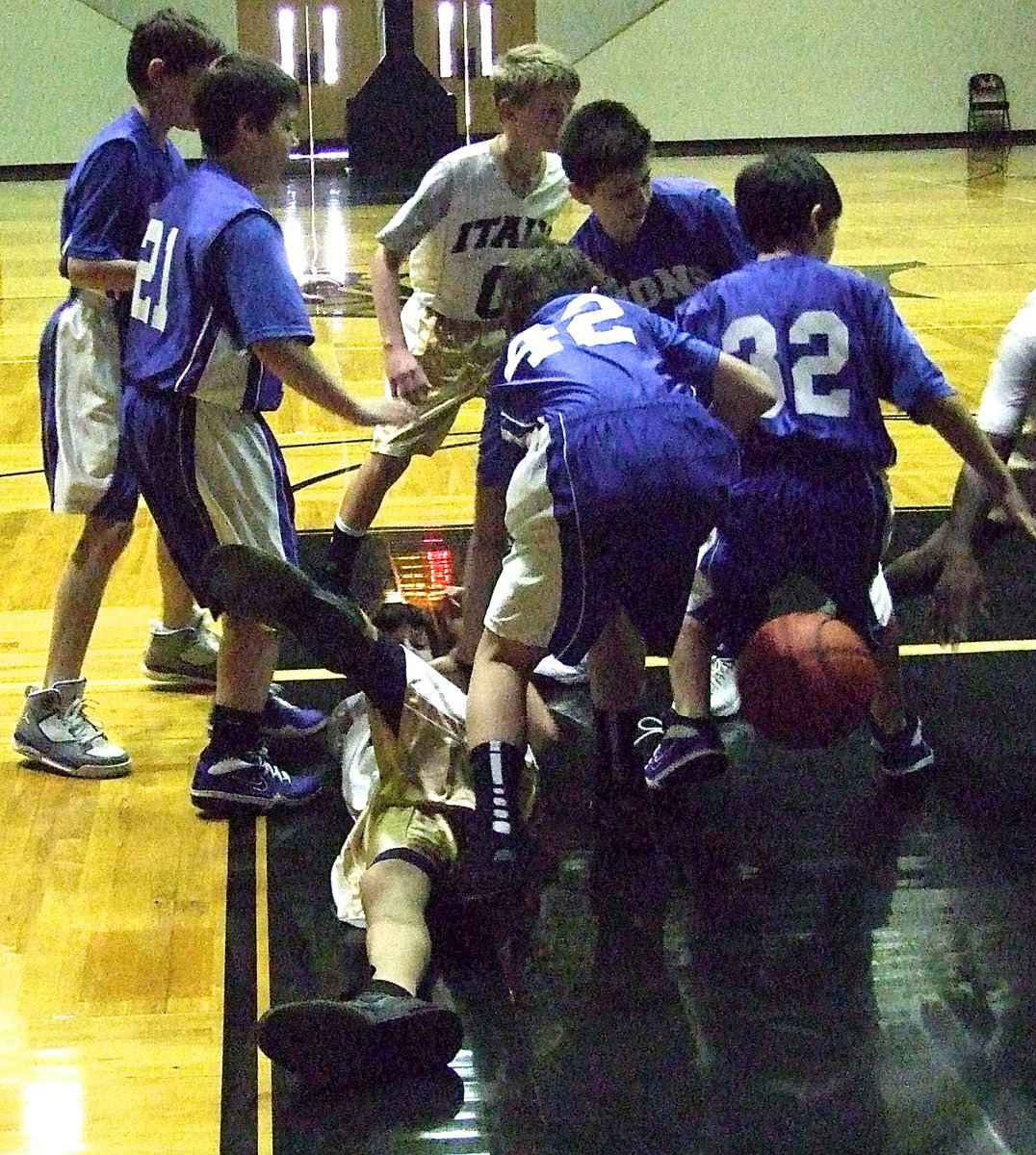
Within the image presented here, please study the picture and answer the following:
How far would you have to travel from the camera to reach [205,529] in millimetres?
3432

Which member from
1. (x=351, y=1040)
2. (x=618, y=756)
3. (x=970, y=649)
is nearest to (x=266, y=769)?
(x=618, y=756)

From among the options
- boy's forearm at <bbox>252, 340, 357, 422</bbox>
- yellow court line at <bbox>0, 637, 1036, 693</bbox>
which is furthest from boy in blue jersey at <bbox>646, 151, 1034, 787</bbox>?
yellow court line at <bbox>0, 637, 1036, 693</bbox>

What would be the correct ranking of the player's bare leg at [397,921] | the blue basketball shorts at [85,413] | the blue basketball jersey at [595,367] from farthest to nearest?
1. the blue basketball shorts at [85,413]
2. the blue basketball jersey at [595,367]
3. the player's bare leg at [397,921]

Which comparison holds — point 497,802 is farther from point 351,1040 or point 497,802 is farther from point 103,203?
point 103,203

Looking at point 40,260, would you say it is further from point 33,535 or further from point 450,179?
point 450,179

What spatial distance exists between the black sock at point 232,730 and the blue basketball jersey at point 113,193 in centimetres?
106

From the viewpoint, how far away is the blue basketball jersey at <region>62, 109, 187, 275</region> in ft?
11.9

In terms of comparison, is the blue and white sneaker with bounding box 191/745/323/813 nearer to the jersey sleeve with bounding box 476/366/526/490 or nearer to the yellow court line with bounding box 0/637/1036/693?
the yellow court line with bounding box 0/637/1036/693

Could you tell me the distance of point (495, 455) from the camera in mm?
3967

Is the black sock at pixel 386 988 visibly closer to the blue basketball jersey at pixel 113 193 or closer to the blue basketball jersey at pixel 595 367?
the blue basketball jersey at pixel 595 367

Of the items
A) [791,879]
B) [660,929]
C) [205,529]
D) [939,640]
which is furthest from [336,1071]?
[939,640]

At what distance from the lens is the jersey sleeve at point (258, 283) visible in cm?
316

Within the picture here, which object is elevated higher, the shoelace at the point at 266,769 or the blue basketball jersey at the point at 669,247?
the blue basketball jersey at the point at 669,247

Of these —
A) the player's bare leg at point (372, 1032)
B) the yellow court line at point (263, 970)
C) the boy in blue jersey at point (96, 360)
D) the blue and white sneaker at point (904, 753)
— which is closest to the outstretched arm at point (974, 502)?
the blue and white sneaker at point (904, 753)
